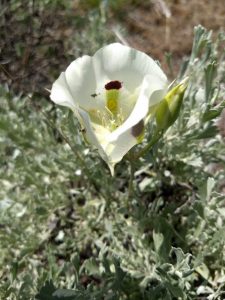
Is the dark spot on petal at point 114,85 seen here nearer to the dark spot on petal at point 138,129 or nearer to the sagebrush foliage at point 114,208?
the dark spot on petal at point 138,129

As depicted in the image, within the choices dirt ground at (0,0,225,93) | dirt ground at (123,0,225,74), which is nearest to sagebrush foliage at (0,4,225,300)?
dirt ground at (0,0,225,93)

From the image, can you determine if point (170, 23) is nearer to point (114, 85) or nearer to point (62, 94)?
point (114, 85)

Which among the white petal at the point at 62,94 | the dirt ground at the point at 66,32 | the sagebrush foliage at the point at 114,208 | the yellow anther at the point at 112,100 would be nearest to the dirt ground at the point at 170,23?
the dirt ground at the point at 66,32

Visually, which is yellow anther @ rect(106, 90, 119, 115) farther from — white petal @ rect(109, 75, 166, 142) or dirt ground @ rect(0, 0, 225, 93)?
dirt ground @ rect(0, 0, 225, 93)

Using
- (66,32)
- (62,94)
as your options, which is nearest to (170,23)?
(66,32)

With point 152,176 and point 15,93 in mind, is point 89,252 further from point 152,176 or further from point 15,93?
point 15,93

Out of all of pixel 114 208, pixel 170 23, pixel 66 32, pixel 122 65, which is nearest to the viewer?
pixel 122 65

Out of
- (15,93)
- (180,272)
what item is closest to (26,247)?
(180,272)
